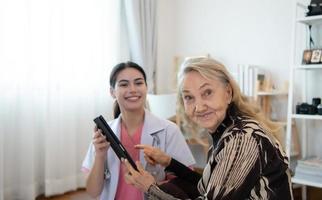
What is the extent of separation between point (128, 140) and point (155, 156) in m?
0.22

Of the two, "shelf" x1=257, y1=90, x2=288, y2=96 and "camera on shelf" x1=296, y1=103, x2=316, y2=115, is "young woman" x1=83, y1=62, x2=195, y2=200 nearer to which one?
"camera on shelf" x1=296, y1=103, x2=316, y2=115

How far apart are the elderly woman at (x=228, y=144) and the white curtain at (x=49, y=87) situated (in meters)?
1.75

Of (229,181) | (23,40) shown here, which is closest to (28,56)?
(23,40)

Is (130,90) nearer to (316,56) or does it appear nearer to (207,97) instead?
(207,97)

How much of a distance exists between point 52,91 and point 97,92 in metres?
0.48

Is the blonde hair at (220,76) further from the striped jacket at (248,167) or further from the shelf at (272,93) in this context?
the shelf at (272,93)

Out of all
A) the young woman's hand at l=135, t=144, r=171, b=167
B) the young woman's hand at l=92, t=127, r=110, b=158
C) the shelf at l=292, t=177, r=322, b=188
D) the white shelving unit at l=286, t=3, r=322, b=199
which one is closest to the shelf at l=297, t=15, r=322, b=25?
the white shelving unit at l=286, t=3, r=322, b=199

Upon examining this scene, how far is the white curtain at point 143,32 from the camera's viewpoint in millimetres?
3393

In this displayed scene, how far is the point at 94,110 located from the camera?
3176 mm

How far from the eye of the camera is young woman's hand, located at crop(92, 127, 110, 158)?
133 centimetres

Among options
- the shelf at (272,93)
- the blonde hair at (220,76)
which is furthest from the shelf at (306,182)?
the blonde hair at (220,76)

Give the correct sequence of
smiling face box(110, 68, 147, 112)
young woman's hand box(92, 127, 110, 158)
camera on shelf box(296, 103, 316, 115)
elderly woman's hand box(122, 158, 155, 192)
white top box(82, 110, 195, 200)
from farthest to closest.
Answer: camera on shelf box(296, 103, 316, 115)
smiling face box(110, 68, 147, 112)
white top box(82, 110, 195, 200)
young woman's hand box(92, 127, 110, 158)
elderly woman's hand box(122, 158, 155, 192)

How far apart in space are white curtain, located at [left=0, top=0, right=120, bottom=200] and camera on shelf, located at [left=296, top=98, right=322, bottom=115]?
167 centimetres

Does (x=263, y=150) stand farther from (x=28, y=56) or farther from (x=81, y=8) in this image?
(x=81, y=8)
